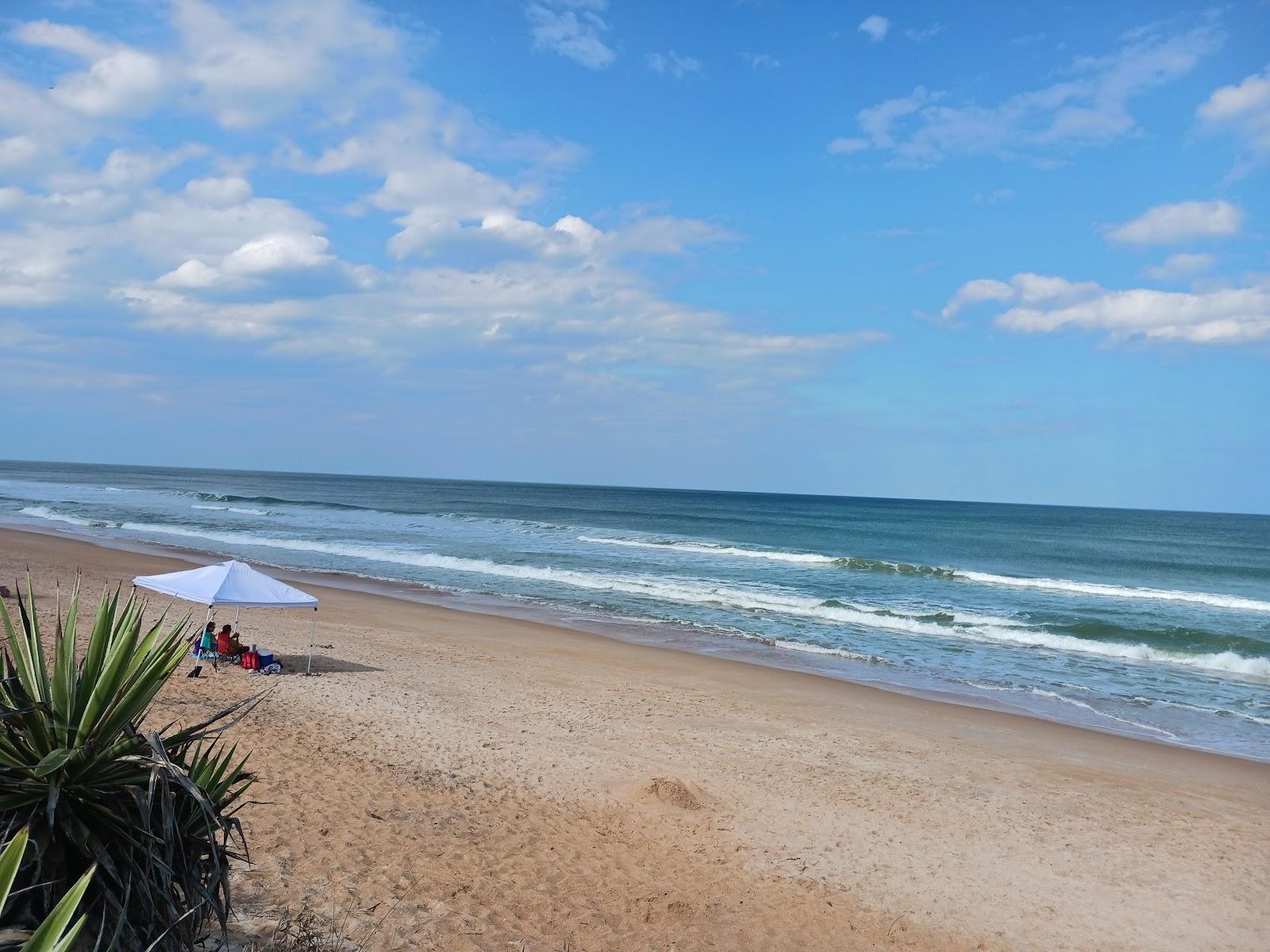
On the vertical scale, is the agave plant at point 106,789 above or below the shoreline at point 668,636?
above

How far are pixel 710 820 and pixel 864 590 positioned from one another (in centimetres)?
2245

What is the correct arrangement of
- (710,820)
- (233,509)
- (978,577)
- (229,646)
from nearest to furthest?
(710,820), (229,646), (978,577), (233,509)

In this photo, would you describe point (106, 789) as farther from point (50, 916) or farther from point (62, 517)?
point (62, 517)

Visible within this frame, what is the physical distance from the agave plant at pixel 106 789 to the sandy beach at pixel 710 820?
197 cm

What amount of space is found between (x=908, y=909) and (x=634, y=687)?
7.27 meters

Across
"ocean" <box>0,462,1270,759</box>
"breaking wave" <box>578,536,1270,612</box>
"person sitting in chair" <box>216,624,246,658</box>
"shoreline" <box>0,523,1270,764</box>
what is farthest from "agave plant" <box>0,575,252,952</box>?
"breaking wave" <box>578,536,1270,612</box>

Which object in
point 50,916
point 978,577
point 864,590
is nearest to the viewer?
point 50,916

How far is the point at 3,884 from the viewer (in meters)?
2.09

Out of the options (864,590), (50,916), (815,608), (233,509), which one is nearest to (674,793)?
(50,916)

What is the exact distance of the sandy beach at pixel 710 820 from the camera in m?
6.29

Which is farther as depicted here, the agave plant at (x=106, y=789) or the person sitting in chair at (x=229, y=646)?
the person sitting in chair at (x=229, y=646)

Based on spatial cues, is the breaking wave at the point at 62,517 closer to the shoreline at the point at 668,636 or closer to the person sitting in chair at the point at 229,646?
the shoreline at the point at 668,636

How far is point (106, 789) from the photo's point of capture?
3340mm

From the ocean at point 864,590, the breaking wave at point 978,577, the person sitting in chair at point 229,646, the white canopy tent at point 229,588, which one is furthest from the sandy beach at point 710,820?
the breaking wave at point 978,577
